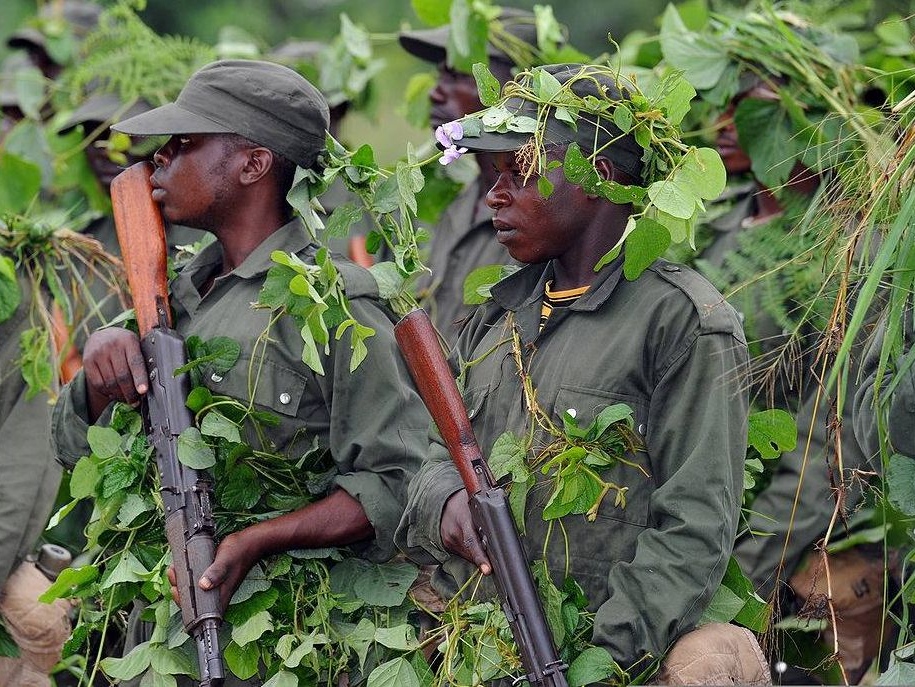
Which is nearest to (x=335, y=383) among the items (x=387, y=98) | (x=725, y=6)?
(x=725, y=6)

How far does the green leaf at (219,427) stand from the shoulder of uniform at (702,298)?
3.86ft

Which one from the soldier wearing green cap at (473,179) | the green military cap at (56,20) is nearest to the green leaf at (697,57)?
the soldier wearing green cap at (473,179)

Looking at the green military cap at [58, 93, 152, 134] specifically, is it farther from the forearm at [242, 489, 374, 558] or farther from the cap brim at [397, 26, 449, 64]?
the forearm at [242, 489, 374, 558]

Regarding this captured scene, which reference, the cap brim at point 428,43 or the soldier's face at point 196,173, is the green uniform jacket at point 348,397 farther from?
the cap brim at point 428,43

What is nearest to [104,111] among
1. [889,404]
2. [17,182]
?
[17,182]

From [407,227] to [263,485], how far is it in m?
0.79

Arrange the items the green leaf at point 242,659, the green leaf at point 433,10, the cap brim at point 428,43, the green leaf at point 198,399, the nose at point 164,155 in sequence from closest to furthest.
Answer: the green leaf at point 242,659, the green leaf at point 198,399, the nose at point 164,155, the green leaf at point 433,10, the cap brim at point 428,43

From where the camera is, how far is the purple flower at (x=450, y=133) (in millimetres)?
3873

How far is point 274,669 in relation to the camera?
412cm

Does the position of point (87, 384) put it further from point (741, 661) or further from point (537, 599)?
point (741, 661)

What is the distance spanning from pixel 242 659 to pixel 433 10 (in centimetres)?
342

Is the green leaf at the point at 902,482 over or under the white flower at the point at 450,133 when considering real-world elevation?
under

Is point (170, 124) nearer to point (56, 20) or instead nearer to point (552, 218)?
point (552, 218)

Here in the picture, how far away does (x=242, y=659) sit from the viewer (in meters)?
4.10
